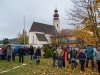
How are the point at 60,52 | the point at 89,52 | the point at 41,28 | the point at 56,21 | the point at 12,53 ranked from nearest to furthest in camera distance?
the point at 60,52 → the point at 89,52 → the point at 12,53 → the point at 41,28 → the point at 56,21

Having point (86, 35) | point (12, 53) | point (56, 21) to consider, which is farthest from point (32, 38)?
point (86, 35)

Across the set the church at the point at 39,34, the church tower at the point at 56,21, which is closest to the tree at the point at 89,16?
the church at the point at 39,34

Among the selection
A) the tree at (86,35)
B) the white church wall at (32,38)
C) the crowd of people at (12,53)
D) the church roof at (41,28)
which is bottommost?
the crowd of people at (12,53)

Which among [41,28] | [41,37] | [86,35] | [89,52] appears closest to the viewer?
[89,52]

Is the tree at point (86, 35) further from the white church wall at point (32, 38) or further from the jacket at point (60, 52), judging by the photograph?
the white church wall at point (32, 38)

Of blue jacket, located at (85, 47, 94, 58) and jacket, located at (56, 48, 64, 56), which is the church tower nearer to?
blue jacket, located at (85, 47, 94, 58)

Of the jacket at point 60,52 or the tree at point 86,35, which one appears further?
the tree at point 86,35

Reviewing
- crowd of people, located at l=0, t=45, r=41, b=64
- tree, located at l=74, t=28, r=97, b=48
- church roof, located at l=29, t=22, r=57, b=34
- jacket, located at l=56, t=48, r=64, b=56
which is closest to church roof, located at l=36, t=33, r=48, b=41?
church roof, located at l=29, t=22, r=57, b=34

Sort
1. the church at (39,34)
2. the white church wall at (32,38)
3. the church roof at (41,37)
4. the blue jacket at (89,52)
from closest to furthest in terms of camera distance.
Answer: the blue jacket at (89,52) < the church at (39,34) < the white church wall at (32,38) < the church roof at (41,37)

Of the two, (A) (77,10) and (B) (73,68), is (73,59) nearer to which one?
(B) (73,68)

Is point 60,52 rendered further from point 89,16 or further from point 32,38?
point 32,38

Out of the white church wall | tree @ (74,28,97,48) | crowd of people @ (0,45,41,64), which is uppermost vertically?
the white church wall

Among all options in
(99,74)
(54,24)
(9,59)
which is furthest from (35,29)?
(99,74)

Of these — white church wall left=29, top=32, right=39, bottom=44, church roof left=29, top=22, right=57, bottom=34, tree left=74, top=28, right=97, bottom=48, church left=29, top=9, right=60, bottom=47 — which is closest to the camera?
tree left=74, top=28, right=97, bottom=48
